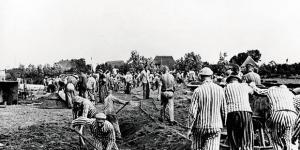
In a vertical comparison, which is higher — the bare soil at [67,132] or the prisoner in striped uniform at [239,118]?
the prisoner in striped uniform at [239,118]

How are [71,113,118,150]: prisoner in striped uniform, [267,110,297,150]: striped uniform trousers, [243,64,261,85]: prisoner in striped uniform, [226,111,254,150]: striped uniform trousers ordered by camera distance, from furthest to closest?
[243,64,261,85]: prisoner in striped uniform → [71,113,118,150]: prisoner in striped uniform → [267,110,297,150]: striped uniform trousers → [226,111,254,150]: striped uniform trousers

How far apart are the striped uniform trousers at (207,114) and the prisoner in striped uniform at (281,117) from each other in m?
1.30

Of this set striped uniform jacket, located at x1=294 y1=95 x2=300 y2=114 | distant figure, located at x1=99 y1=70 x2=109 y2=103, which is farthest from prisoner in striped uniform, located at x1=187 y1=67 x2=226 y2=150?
distant figure, located at x1=99 y1=70 x2=109 y2=103

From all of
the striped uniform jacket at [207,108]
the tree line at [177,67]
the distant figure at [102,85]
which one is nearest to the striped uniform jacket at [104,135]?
the striped uniform jacket at [207,108]

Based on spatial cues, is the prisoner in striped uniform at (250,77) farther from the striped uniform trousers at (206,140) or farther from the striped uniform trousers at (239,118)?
the striped uniform trousers at (206,140)

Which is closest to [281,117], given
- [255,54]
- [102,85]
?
[102,85]

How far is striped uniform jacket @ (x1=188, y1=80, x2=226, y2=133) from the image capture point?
20.7 ft

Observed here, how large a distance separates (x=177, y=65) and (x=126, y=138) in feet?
204

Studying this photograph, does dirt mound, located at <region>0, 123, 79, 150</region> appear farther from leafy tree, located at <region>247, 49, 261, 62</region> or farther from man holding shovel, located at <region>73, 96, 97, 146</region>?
leafy tree, located at <region>247, 49, 261, 62</region>

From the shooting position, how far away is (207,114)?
20.7 ft

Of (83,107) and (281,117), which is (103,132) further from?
(281,117)

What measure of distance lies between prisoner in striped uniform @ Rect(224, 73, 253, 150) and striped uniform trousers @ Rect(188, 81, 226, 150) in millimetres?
346

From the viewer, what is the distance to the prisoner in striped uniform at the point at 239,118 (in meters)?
6.61

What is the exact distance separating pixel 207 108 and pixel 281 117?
5.57 feet
